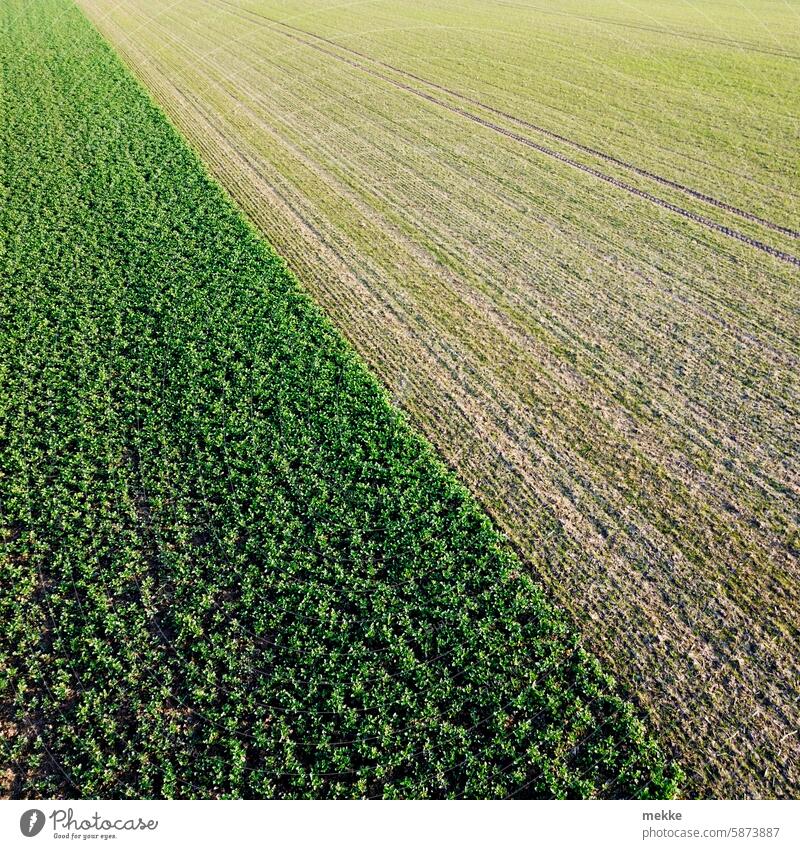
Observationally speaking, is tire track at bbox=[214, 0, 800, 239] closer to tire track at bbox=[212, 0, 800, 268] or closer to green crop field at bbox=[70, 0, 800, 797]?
green crop field at bbox=[70, 0, 800, 797]

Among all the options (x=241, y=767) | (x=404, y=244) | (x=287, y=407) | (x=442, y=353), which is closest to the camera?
(x=241, y=767)

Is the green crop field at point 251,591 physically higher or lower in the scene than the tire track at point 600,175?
lower

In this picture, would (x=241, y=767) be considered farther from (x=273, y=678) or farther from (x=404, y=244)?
(x=404, y=244)

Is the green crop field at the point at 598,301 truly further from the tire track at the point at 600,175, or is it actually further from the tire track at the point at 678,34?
the tire track at the point at 678,34

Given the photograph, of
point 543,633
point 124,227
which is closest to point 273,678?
point 543,633

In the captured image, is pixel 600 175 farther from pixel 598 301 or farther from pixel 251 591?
pixel 251 591

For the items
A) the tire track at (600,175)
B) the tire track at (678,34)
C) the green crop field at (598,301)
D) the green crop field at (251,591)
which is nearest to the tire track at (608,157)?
the green crop field at (598,301)
